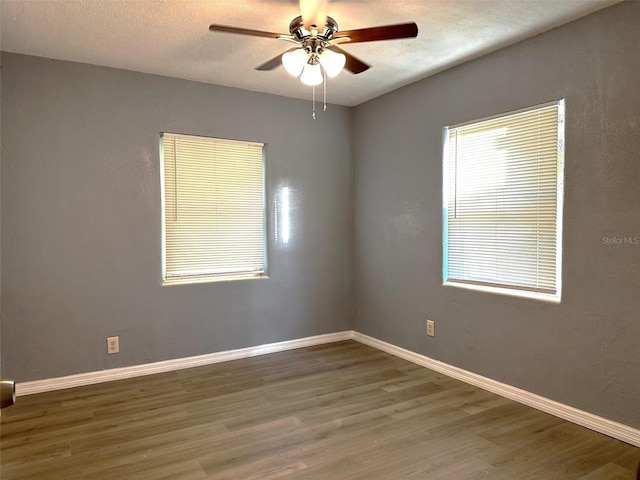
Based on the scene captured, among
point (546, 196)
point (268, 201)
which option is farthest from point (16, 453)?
point (546, 196)

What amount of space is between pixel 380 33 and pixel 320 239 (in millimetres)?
2518

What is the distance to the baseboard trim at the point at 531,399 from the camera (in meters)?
2.45

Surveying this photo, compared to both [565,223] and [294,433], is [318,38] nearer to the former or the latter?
[565,223]

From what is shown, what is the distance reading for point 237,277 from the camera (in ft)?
13.3

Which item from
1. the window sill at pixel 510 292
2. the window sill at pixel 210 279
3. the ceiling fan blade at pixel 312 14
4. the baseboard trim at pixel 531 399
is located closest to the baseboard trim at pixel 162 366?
the window sill at pixel 210 279

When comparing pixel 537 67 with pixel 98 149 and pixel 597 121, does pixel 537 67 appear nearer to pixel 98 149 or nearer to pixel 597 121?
pixel 597 121

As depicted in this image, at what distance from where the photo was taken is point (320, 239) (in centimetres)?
446

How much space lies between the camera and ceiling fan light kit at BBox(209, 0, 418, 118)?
85.0 inches

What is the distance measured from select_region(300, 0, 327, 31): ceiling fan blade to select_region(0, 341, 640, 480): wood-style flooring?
2.29 meters

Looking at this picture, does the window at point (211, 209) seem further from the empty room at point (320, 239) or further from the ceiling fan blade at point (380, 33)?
the ceiling fan blade at point (380, 33)

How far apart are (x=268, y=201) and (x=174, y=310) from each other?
4.32 feet

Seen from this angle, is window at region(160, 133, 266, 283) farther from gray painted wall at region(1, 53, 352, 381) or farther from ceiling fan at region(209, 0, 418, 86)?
ceiling fan at region(209, 0, 418, 86)

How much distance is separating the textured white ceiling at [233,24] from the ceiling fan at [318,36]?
0.24 m

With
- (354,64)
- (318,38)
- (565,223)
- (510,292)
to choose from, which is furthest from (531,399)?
(318,38)
